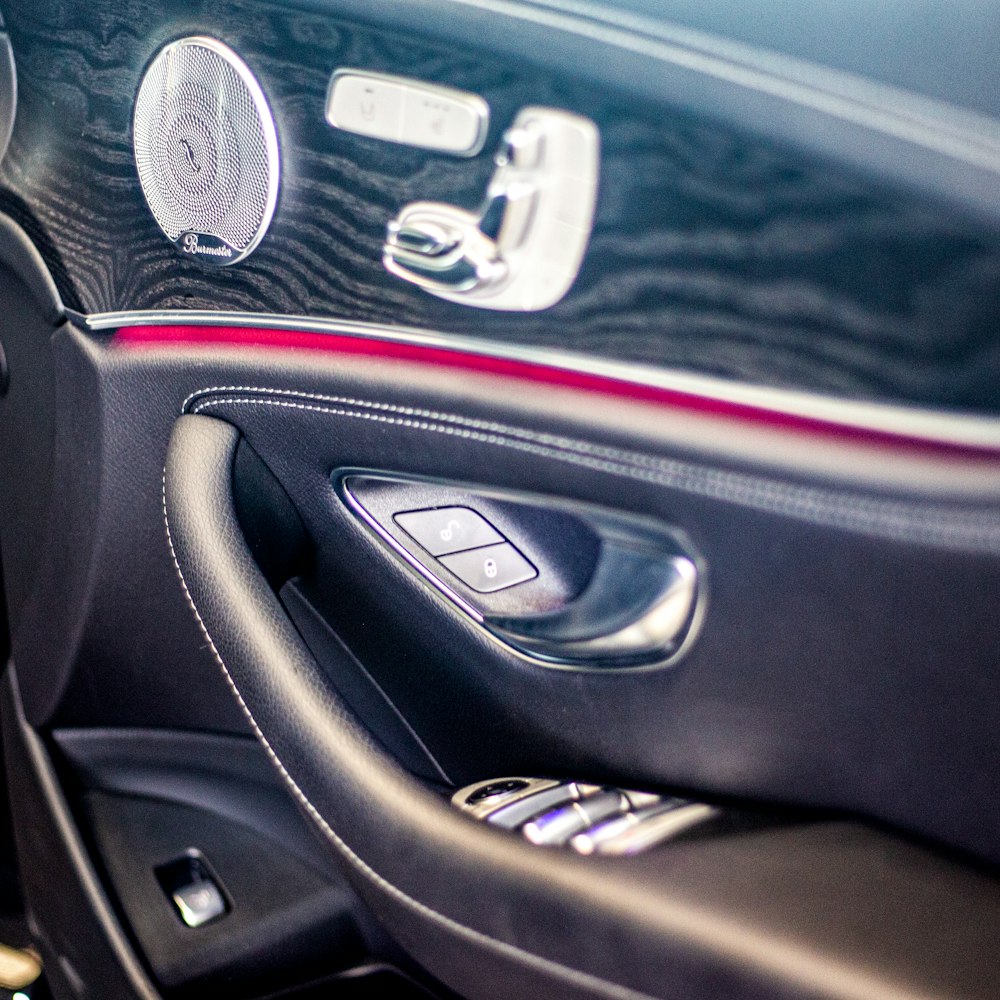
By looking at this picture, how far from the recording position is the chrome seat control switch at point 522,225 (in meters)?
0.65

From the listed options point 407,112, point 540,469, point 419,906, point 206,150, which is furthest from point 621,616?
point 206,150

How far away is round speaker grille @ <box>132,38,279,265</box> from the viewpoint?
80 cm

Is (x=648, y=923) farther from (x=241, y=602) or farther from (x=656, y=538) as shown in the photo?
(x=241, y=602)

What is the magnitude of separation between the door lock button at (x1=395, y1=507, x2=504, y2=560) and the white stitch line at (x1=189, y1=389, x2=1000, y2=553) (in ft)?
0.27

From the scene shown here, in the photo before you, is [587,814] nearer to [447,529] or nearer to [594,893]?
[594,893]

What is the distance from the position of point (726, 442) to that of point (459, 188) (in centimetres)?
23

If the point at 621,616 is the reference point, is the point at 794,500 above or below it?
above

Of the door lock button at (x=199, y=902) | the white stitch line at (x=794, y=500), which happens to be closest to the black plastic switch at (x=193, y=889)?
the door lock button at (x=199, y=902)

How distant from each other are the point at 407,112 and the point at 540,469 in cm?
24

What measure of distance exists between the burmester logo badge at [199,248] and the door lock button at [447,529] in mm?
235

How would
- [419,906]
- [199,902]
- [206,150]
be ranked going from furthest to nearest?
[199,902] → [206,150] → [419,906]

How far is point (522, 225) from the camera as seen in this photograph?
0.67 metres

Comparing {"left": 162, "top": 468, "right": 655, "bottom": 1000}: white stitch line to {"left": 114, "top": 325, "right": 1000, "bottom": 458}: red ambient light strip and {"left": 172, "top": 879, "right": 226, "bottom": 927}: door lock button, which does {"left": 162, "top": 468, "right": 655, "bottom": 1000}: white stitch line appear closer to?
{"left": 114, "top": 325, "right": 1000, "bottom": 458}: red ambient light strip

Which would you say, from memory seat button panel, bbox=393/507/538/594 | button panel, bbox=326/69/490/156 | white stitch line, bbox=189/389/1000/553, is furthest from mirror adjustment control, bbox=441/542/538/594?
button panel, bbox=326/69/490/156
